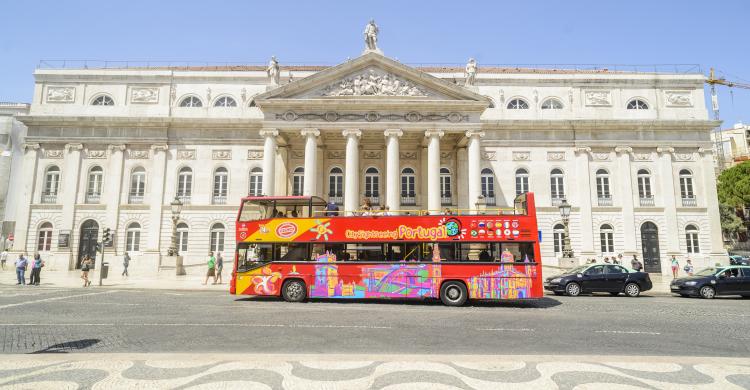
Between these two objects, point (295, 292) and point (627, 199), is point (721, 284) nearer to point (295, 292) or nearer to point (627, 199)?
point (627, 199)

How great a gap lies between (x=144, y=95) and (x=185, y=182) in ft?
24.9

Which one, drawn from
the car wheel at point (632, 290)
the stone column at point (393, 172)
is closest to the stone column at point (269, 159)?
the stone column at point (393, 172)

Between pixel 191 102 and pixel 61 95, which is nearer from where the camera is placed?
pixel 61 95

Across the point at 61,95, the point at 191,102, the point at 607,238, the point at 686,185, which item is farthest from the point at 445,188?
the point at 61,95

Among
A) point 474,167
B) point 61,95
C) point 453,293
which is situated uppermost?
point 61,95

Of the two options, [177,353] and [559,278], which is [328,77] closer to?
[559,278]

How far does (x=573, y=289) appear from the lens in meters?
17.4

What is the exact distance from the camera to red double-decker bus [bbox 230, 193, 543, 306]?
13.6 meters

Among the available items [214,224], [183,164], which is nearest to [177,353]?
[214,224]

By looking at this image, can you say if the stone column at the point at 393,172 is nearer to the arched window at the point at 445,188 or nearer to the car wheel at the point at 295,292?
the arched window at the point at 445,188

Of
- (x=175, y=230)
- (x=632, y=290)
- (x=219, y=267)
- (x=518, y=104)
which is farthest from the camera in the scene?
(x=518, y=104)

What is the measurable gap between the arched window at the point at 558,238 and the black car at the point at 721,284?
40.8ft

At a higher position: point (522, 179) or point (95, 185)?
point (522, 179)

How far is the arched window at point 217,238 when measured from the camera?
98.6 ft
